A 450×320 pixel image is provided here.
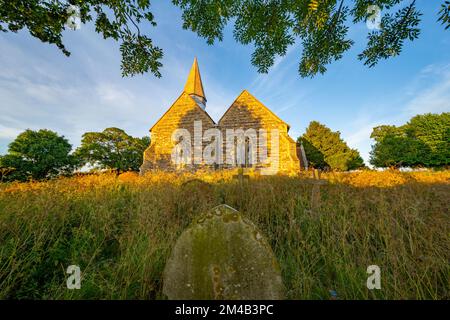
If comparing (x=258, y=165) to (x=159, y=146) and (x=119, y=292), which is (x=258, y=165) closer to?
(x=159, y=146)

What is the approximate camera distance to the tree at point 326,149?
29548 mm

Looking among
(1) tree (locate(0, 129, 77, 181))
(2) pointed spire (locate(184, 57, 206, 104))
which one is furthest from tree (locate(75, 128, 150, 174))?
(2) pointed spire (locate(184, 57, 206, 104))

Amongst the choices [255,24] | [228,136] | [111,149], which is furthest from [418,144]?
[111,149]

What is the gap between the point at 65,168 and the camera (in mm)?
23359

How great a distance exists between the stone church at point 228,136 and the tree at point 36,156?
14.9 metres

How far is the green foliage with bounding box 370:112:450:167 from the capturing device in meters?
27.4

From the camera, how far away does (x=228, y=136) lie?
48.7ft

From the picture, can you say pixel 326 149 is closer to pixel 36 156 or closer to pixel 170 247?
pixel 170 247

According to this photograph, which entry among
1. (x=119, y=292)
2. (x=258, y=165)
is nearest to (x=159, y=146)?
(x=258, y=165)

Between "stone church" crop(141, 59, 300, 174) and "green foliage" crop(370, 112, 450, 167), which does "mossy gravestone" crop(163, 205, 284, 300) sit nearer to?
"stone church" crop(141, 59, 300, 174)

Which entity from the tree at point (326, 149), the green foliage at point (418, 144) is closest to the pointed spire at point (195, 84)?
the tree at point (326, 149)

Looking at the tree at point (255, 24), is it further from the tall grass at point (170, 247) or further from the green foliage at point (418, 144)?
the green foliage at point (418, 144)
